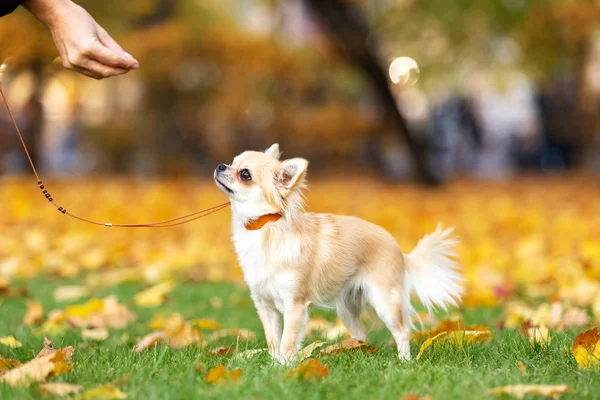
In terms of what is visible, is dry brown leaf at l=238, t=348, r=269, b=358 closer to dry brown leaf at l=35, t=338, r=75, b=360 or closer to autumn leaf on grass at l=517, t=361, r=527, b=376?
dry brown leaf at l=35, t=338, r=75, b=360

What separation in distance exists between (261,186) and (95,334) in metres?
1.39

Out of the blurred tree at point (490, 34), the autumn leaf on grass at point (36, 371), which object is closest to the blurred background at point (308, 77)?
the blurred tree at point (490, 34)

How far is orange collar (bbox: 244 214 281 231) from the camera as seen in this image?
3584 mm

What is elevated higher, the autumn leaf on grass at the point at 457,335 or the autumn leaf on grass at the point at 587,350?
the autumn leaf on grass at the point at 587,350

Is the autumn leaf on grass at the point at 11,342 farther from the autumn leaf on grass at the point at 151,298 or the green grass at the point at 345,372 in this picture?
the autumn leaf on grass at the point at 151,298

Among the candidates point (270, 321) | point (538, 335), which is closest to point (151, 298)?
point (270, 321)

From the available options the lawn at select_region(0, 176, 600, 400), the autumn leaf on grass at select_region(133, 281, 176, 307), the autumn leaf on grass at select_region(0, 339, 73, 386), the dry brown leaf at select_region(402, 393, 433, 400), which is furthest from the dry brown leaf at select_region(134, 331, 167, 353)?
the autumn leaf on grass at select_region(133, 281, 176, 307)

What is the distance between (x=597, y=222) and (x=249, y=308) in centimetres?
565

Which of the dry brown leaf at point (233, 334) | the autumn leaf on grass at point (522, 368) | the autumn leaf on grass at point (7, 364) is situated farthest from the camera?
the dry brown leaf at point (233, 334)

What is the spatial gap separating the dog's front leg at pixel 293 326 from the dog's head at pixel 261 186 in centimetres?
47

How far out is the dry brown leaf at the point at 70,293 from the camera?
5.70 meters

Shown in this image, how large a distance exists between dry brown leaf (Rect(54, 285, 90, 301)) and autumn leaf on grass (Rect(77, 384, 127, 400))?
3.36m

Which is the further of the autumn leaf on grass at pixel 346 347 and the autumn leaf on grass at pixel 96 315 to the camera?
the autumn leaf on grass at pixel 96 315

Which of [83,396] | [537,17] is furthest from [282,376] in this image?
[537,17]
